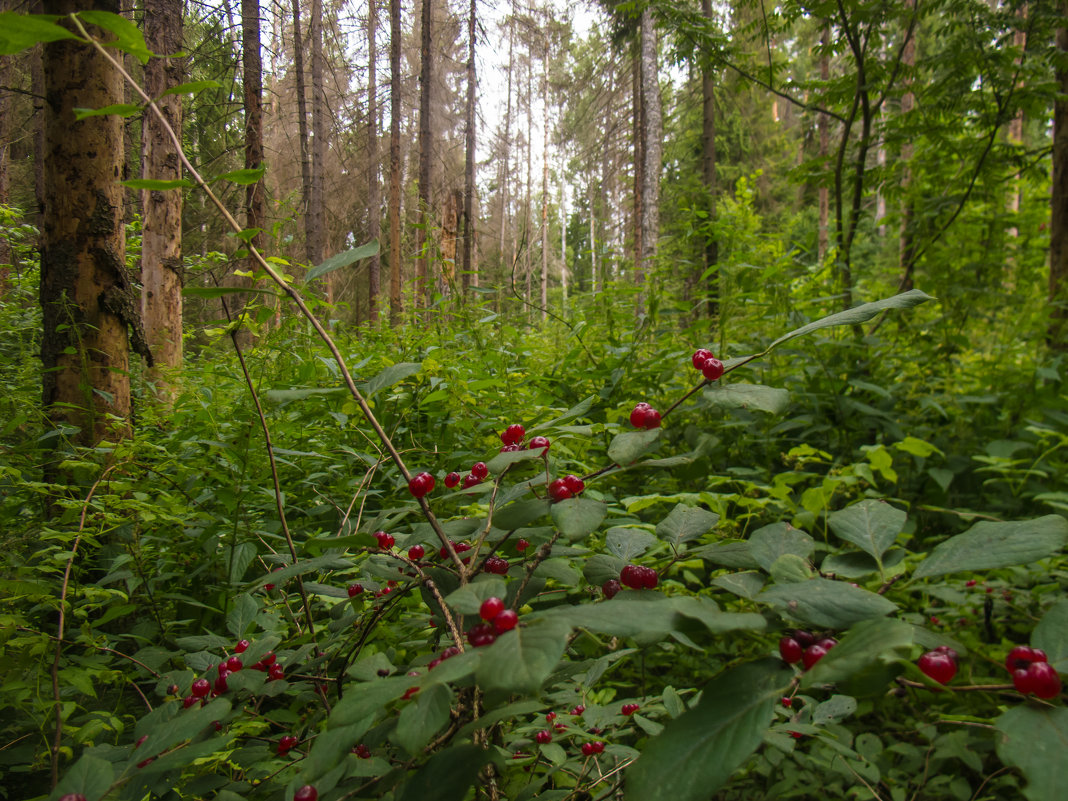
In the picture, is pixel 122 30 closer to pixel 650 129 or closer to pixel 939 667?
pixel 939 667

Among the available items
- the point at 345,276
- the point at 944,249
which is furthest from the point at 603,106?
the point at 944,249

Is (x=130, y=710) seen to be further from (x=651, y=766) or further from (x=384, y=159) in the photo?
(x=384, y=159)

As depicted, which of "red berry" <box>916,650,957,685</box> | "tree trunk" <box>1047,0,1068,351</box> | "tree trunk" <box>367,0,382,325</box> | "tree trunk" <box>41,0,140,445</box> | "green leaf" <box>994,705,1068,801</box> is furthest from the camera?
"tree trunk" <box>367,0,382,325</box>

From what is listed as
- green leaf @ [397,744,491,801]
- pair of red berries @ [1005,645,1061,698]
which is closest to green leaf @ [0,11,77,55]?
green leaf @ [397,744,491,801]

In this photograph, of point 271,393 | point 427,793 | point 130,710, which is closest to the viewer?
point 427,793

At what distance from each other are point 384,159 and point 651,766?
1757 cm

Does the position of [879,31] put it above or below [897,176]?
above

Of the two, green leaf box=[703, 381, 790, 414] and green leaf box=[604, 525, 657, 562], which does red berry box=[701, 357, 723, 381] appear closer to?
green leaf box=[703, 381, 790, 414]

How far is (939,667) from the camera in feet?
1.53

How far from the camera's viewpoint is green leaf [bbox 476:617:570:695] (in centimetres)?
39

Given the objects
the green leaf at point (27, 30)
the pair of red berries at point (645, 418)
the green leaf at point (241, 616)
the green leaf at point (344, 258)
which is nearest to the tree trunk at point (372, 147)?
the green leaf at point (241, 616)

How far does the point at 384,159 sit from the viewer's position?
15828 mm

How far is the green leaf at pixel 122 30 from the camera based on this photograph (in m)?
0.55

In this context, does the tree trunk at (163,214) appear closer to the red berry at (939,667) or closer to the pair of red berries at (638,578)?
the pair of red berries at (638,578)
